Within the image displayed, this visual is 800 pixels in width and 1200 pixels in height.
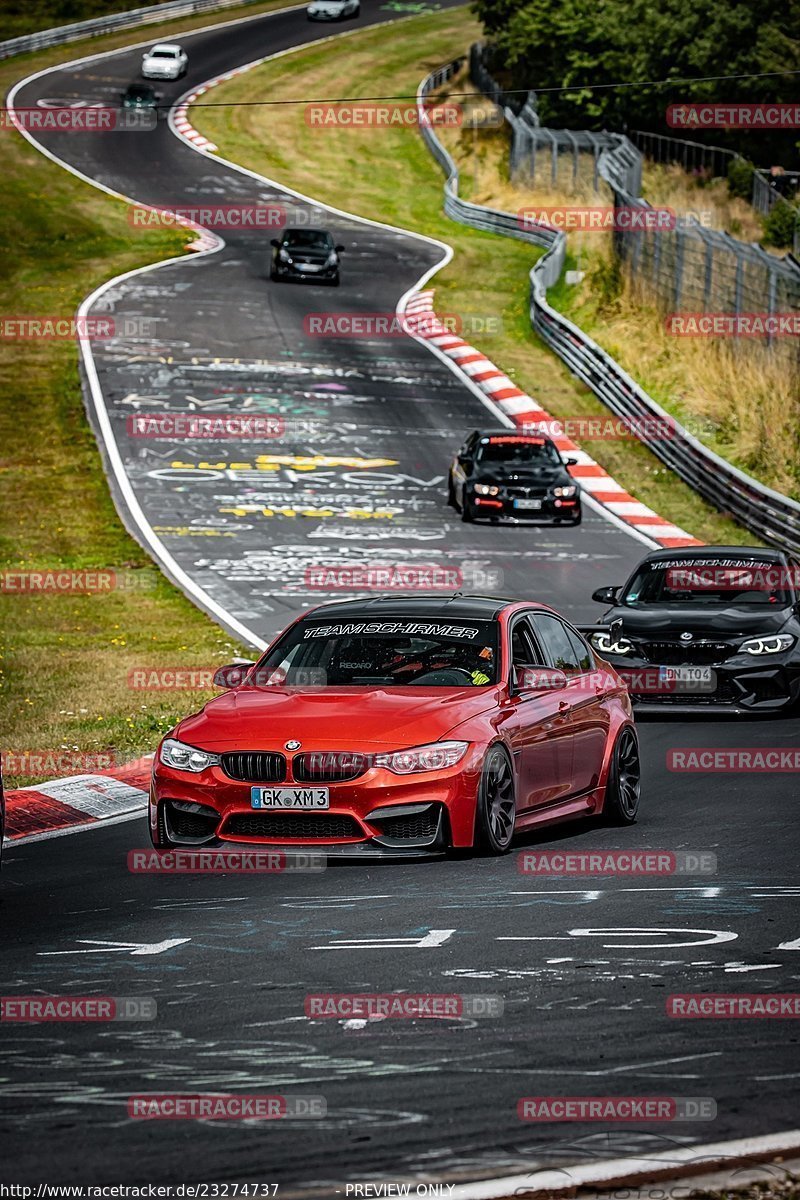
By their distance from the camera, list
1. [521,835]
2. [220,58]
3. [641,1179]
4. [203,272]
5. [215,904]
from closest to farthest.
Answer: [641,1179], [215,904], [521,835], [203,272], [220,58]

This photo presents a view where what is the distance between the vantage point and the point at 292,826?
10.8 meters

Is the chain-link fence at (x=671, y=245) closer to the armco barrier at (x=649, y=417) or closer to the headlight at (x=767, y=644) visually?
the armco barrier at (x=649, y=417)

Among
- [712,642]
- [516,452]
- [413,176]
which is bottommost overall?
[516,452]

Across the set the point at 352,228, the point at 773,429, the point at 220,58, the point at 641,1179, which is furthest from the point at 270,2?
the point at 641,1179

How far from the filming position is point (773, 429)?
34.2m

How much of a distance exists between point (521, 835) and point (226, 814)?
2.04 metres

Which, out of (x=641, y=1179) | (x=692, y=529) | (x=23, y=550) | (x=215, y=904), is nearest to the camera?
(x=641, y=1179)

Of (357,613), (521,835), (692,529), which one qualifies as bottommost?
(692,529)

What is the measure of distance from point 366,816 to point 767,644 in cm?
780

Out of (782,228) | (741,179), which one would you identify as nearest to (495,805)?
(782,228)

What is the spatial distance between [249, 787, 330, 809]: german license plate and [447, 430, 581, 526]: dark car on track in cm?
2085

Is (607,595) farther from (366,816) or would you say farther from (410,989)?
(410,989)

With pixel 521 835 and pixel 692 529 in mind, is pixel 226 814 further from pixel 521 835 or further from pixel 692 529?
pixel 692 529

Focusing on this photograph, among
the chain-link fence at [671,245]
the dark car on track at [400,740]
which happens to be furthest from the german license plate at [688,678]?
the chain-link fence at [671,245]
